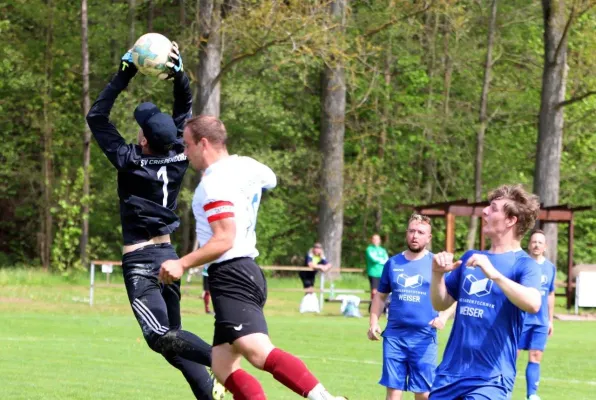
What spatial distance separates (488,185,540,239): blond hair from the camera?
665cm

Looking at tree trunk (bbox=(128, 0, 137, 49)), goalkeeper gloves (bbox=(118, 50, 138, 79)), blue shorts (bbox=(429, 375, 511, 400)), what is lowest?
blue shorts (bbox=(429, 375, 511, 400))

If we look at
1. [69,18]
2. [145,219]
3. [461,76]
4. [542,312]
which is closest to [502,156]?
[461,76]

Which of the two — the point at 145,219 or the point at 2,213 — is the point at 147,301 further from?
the point at 2,213

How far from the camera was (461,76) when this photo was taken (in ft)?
152

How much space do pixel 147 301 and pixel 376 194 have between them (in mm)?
35062

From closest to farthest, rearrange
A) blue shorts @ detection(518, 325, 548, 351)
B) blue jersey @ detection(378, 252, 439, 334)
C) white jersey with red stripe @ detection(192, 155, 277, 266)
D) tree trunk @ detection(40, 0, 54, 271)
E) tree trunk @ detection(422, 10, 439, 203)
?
white jersey with red stripe @ detection(192, 155, 277, 266), blue jersey @ detection(378, 252, 439, 334), blue shorts @ detection(518, 325, 548, 351), tree trunk @ detection(40, 0, 54, 271), tree trunk @ detection(422, 10, 439, 203)

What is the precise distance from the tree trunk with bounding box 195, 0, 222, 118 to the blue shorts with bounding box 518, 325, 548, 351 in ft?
60.3

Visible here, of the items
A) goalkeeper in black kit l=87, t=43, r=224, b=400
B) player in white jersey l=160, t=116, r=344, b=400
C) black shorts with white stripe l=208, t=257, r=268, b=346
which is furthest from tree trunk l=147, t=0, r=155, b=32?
black shorts with white stripe l=208, t=257, r=268, b=346

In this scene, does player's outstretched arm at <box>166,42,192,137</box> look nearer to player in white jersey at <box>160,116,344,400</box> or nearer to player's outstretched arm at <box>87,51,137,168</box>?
player's outstretched arm at <box>87,51,137,168</box>

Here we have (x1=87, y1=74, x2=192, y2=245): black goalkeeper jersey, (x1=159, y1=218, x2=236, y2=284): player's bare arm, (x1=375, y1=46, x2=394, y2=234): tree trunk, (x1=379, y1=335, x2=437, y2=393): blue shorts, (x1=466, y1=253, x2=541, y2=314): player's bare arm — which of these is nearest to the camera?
(x1=466, y1=253, x2=541, y2=314): player's bare arm

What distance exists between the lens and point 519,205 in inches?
262

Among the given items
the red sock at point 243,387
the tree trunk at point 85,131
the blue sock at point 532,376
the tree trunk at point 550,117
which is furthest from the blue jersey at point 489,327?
the tree trunk at point 85,131

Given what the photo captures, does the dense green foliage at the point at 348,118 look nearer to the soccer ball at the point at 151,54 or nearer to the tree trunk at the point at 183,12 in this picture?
the tree trunk at the point at 183,12

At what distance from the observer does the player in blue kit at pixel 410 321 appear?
32.3ft
